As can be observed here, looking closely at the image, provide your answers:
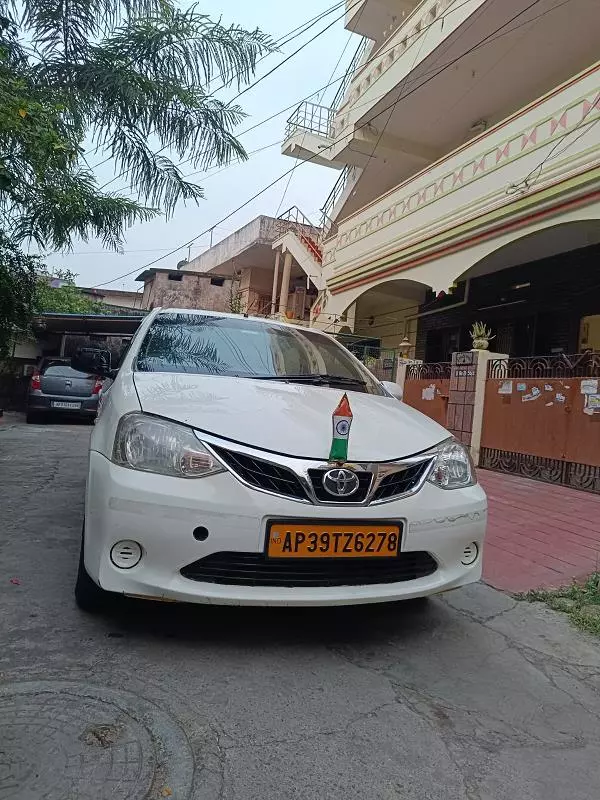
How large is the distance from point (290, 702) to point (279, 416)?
110 centimetres

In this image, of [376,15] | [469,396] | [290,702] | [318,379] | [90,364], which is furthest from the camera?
[376,15]

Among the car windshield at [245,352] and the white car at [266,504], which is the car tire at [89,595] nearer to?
the white car at [266,504]

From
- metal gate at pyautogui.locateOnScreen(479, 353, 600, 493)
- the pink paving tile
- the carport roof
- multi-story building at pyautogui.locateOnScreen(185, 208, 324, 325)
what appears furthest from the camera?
multi-story building at pyautogui.locateOnScreen(185, 208, 324, 325)

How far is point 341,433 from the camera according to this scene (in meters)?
2.35

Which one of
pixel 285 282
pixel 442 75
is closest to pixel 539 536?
pixel 442 75

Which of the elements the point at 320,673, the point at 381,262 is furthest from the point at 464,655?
the point at 381,262

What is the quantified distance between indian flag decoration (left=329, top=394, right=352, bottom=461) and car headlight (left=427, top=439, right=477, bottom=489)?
444 mm

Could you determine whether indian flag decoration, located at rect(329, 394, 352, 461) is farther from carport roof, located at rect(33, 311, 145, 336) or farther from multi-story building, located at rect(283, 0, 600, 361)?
carport roof, located at rect(33, 311, 145, 336)

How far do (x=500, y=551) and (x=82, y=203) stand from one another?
6.12 meters

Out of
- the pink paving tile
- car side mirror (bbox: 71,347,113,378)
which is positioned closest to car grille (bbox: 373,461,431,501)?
the pink paving tile

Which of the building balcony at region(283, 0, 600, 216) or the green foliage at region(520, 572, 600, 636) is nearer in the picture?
the green foliage at region(520, 572, 600, 636)

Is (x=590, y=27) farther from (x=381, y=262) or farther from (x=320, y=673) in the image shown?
(x=320, y=673)

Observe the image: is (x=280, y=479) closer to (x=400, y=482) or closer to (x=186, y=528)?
(x=186, y=528)

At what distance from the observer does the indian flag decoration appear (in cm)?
228
